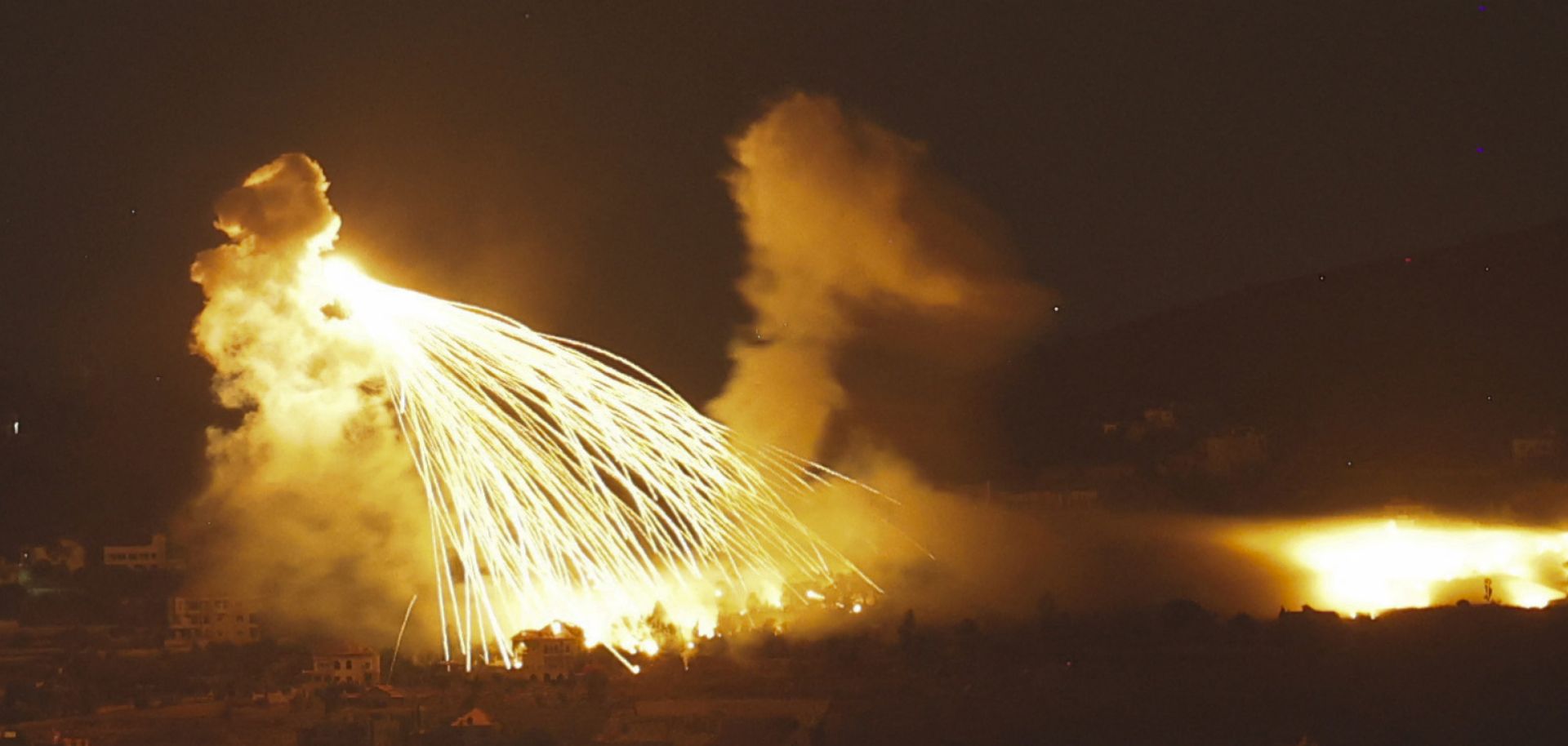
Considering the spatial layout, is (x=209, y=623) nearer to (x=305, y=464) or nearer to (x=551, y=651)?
(x=305, y=464)

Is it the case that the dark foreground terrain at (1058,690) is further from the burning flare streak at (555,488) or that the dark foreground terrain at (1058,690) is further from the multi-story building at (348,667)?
the burning flare streak at (555,488)

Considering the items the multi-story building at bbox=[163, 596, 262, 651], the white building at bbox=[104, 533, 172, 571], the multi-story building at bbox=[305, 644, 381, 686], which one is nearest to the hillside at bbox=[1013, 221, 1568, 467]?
the multi-story building at bbox=[305, 644, 381, 686]

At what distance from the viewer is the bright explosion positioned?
1780 cm

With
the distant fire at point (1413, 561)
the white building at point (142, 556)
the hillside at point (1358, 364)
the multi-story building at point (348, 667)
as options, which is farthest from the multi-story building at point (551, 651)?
the hillside at point (1358, 364)

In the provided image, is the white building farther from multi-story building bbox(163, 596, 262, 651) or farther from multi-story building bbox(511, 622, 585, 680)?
multi-story building bbox(511, 622, 585, 680)

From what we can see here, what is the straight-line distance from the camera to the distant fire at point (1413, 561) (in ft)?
59.6

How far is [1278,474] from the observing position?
883 inches

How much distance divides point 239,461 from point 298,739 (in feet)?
13.9

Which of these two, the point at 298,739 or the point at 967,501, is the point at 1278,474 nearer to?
the point at 967,501

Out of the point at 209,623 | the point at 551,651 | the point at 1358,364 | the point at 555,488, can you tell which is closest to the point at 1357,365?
the point at 1358,364

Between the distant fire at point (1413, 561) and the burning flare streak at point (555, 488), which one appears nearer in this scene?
the burning flare streak at point (555, 488)

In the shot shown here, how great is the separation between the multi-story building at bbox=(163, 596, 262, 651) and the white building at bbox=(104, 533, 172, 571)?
4.36 ft

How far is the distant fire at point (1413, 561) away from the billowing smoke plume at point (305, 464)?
8.77 meters

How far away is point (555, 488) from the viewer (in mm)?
A: 18094
